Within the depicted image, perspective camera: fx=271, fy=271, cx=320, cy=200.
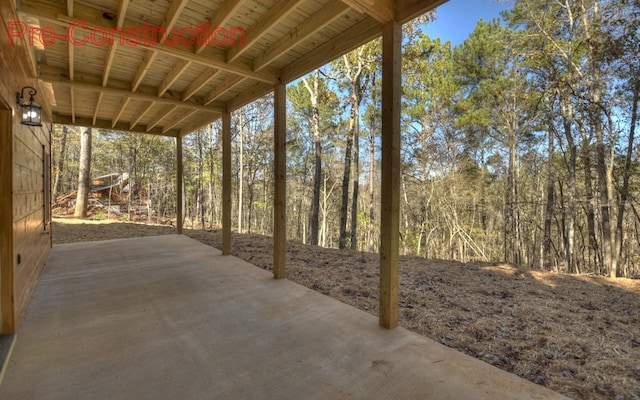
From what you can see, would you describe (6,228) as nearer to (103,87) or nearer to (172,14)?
(172,14)

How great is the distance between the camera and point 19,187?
2539 mm

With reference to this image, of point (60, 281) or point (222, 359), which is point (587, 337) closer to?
point (222, 359)

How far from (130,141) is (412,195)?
12.6 metres

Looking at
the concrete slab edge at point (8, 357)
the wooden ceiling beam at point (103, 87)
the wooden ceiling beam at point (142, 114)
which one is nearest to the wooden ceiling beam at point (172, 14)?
the wooden ceiling beam at point (103, 87)

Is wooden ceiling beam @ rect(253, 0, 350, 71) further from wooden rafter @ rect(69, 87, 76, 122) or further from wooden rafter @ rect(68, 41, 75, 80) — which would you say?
wooden rafter @ rect(69, 87, 76, 122)

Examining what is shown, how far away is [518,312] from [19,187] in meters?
5.15

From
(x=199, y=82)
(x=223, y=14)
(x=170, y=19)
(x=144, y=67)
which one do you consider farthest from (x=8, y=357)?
(x=199, y=82)

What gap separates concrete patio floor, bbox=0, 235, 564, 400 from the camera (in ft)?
5.16

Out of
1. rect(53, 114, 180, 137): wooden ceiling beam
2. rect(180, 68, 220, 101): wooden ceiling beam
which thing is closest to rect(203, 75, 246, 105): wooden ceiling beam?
rect(180, 68, 220, 101): wooden ceiling beam

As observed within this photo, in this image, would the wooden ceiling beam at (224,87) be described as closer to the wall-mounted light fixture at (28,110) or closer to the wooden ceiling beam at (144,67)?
the wooden ceiling beam at (144,67)

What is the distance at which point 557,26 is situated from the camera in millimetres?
6543

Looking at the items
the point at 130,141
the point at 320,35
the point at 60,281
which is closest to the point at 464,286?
the point at 320,35

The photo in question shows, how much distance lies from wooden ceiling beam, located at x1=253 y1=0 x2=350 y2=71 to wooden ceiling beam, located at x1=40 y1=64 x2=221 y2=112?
198 centimetres

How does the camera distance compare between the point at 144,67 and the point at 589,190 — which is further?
the point at 589,190
